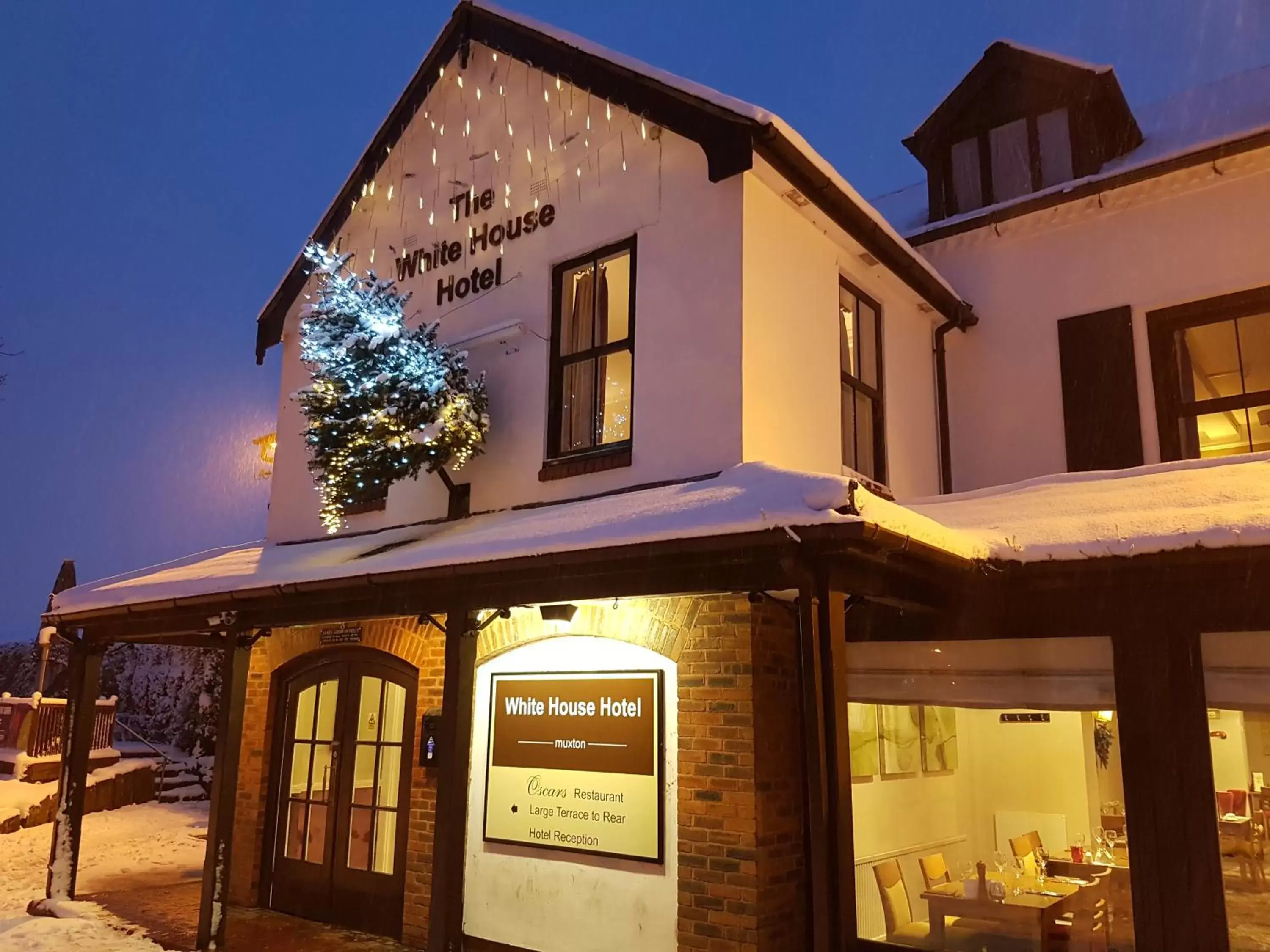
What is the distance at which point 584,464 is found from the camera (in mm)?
7457

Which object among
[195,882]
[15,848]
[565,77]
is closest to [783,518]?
[565,77]

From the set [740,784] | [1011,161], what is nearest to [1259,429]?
[1011,161]

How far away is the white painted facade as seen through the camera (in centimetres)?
691

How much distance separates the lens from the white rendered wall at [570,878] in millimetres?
6516

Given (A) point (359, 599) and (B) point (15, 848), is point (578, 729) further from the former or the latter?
(B) point (15, 848)

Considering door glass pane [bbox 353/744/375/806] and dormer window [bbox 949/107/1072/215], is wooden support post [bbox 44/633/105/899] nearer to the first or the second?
door glass pane [bbox 353/744/375/806]

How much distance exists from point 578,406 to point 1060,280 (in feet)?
14.9

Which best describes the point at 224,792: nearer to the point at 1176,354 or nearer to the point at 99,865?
the point at 99,865

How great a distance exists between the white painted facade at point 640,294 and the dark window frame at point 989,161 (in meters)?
1.62

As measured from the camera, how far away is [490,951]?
24.2 feet

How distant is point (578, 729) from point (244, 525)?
138 metres

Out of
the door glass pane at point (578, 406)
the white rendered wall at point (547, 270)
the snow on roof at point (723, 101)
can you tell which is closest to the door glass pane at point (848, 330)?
the snow on roof at point (723, 101)

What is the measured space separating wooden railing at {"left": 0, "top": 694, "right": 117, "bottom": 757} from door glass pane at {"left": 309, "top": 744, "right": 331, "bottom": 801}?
348 inches

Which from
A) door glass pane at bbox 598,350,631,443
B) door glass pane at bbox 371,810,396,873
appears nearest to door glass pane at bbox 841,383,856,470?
door glass pane at bbox 598,350,631,443
